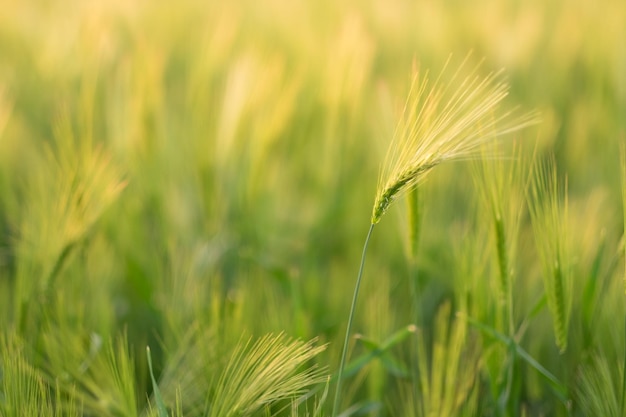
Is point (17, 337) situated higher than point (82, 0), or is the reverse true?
point (82, 0)

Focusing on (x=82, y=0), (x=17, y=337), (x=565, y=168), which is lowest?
(x=17, y=337)

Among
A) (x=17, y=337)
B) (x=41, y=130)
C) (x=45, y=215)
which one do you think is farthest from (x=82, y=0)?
(x=17, y=337)

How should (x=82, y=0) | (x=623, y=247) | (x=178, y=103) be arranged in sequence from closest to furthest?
1. (x=623, y=247)
2. (x=178, y=103)
3. (x=82, y=0)

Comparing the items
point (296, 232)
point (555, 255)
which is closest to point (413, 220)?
point (555, 255)

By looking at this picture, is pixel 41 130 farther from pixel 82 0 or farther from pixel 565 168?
pixel 565 168

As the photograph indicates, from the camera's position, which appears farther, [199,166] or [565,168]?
[565,168]
